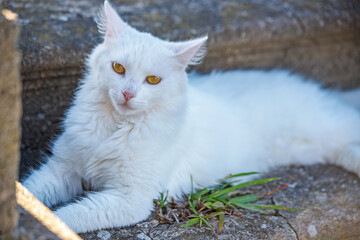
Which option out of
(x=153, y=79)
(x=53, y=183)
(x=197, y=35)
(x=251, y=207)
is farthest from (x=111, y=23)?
(x=251, y=207)

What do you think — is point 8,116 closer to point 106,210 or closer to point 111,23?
point 106,210

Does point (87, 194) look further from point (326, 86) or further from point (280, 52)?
point (326, 86)

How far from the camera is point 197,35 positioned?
2770 mm

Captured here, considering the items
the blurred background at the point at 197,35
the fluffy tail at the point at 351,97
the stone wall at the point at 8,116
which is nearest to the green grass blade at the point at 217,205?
the blurred background at the point at 197,35

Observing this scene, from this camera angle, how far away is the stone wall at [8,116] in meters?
1.11

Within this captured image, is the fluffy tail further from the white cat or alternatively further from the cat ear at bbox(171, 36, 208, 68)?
the cat ear at bbox(171, 36, 208, 68)

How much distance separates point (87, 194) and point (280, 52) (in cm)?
205

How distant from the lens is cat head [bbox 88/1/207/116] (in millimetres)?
1785

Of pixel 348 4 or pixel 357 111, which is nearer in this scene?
pixel 357 111

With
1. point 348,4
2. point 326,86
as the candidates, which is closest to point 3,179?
point 326,86

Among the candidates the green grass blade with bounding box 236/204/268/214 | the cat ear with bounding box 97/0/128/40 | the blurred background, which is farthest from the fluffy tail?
the cat ear with bounding box 97/0/128/40

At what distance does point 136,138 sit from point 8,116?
847 millimetres

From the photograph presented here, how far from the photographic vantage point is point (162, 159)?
199 cm

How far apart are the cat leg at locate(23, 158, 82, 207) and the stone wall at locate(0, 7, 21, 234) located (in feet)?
2.59
